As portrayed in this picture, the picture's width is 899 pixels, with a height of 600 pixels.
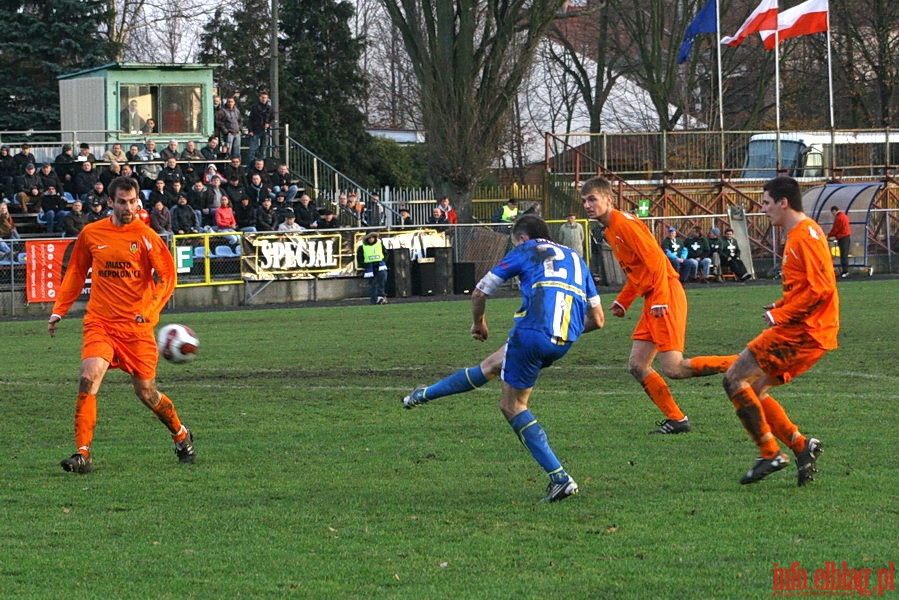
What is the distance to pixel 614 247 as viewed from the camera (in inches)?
400

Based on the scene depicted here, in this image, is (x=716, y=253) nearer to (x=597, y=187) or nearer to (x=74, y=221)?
(x=74, y=221)

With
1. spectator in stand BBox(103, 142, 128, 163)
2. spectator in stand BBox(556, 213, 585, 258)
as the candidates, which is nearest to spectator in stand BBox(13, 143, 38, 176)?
spectator in stand BBox(103, 142, 128, 163)

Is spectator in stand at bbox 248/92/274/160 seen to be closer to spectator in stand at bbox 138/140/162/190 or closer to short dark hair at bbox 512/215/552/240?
spectator in stand at bbox 138/140/162/190

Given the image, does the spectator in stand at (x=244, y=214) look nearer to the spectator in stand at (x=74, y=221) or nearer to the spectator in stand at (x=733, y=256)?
the spectator in stand at (x=74, y=221)

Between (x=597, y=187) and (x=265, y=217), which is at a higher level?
(x=265, y=217)

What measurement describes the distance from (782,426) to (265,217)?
2329 cm

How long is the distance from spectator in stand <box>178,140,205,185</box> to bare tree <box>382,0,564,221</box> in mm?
7934

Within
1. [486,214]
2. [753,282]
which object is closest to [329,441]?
[753,282]

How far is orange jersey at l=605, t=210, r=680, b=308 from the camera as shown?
32.9ft

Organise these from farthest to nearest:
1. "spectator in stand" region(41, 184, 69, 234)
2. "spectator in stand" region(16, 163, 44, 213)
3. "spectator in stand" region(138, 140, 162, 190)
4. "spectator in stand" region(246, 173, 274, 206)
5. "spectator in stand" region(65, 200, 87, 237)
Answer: "spectator in stand" region(138, 140, 162, 190)
"spectator in stand" region(246, 173, 274, 206)
"spectator in stand" region(16, 163, 44, 213)
"spectator in stand" region(41, 184, 69, 234)
"spectator in stand" region(65, 200, 87, 237)

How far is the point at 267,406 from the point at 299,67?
38372mm

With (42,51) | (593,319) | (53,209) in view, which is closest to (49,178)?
(53,209)

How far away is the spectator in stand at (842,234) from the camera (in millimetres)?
33000

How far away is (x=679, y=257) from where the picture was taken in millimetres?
32219
